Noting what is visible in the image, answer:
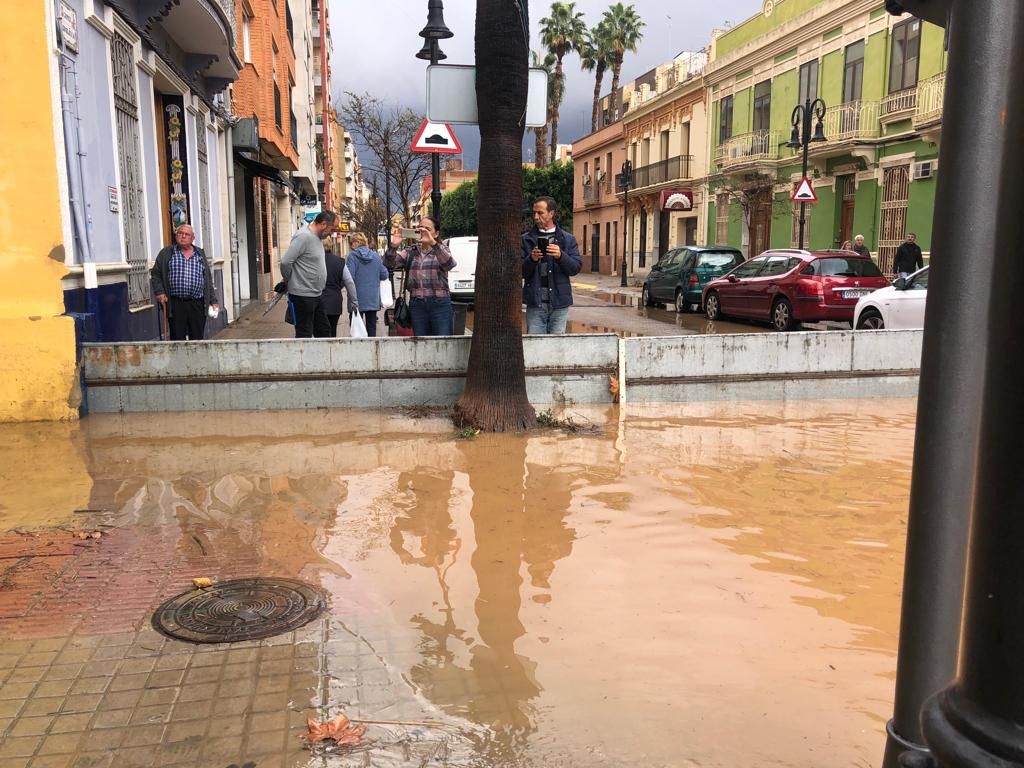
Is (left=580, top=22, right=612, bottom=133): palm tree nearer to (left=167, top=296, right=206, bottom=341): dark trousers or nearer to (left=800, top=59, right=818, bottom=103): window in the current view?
(left=800, top=59, right=818, bottom=103): window

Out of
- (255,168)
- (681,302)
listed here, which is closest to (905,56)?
(681,302)

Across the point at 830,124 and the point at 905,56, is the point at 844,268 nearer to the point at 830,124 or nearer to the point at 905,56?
the point at 905,56

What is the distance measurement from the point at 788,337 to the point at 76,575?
6732mm

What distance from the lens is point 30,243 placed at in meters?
A: 7.44

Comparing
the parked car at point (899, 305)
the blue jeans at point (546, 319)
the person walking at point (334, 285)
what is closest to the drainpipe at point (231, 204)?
the person walking at point (334, 285)

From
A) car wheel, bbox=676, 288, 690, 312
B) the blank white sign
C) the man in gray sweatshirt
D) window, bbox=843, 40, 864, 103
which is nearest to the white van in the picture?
car wheel, bbox=676, 288, 690, 312

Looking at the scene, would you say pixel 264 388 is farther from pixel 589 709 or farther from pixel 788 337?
pixel 589 709

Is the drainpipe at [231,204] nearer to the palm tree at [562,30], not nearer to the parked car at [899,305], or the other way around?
the parked car at [899,305]

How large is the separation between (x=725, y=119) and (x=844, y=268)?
2234 centimetres

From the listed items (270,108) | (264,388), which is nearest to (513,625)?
(264,388)

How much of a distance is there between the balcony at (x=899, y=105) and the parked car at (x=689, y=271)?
770cm

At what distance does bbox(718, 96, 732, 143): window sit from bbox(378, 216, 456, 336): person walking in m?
29.3

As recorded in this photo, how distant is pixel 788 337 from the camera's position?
8641 mm

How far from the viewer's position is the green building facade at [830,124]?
2397 centimetres
